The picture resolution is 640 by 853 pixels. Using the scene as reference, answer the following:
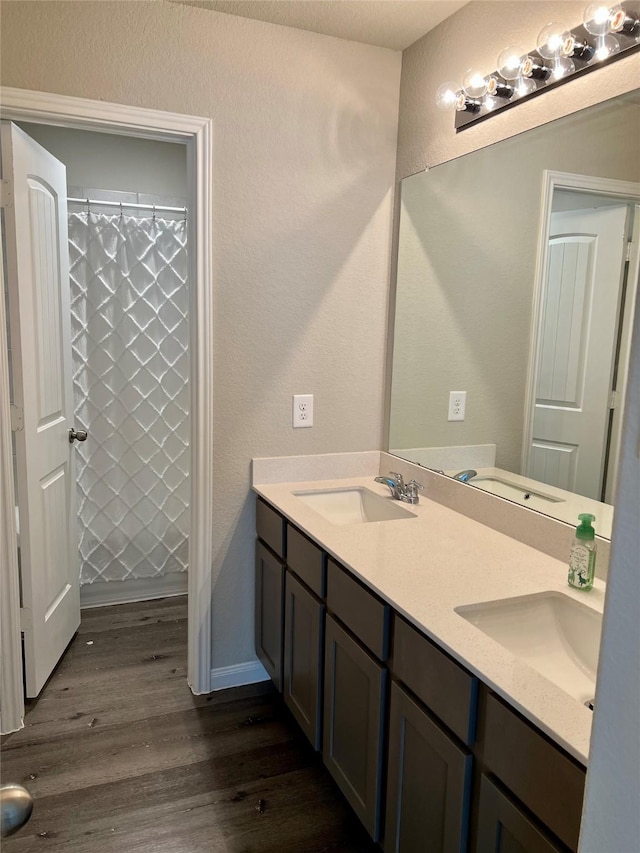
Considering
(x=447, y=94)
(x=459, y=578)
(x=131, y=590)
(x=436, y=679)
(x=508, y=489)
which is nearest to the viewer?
(x=436, y=679)

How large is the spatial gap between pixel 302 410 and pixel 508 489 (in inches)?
34.3

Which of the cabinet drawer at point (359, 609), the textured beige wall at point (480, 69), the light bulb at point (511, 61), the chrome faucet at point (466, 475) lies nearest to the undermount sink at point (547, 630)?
the cabinet drawer at point (359, 609)

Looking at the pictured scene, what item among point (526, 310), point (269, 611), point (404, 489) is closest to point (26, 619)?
point (269, 611)

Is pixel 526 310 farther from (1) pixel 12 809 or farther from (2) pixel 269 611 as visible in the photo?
(1) pixel 12 809

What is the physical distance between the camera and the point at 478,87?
192cm

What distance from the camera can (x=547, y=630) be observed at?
145cm

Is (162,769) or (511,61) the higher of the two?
(511,61)

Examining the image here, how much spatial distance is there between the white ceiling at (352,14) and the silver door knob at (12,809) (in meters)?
2.23

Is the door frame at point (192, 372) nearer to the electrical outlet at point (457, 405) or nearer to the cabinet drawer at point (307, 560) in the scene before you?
the cabinet drawer at point (307, 560)

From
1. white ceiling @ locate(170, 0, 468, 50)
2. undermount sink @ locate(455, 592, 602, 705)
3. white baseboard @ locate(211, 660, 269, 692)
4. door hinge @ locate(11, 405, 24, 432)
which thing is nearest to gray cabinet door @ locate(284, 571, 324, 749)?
white baseboard @ locate(211, 660, 269, 692)

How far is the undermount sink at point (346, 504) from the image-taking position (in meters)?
2.32

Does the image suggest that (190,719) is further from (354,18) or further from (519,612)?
(354,18)

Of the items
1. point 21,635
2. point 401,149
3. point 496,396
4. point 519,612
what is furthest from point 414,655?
point 401,149

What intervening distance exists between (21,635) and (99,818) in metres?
0.76
